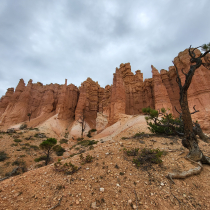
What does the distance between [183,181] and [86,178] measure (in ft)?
11.5

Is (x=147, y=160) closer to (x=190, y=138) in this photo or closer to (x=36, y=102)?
(x=190, y=138)

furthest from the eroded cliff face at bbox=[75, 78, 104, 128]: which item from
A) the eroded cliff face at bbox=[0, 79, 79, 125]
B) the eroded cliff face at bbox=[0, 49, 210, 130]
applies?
the eroded cliff face at bbox=[0, 79, 79, 125]

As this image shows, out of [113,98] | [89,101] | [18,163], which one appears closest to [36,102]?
[89,101]

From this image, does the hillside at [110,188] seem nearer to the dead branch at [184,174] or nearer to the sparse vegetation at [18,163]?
the dead branch at [184,174]

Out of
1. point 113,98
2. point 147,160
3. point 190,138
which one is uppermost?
point 113,98

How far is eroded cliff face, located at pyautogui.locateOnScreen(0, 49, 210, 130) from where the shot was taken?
17.9 metres

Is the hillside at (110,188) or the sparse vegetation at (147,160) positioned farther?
the sparse vegetation at (147,160)

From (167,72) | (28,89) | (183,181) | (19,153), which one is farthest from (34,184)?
(28,89)

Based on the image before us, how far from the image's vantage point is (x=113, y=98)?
82.7 feet

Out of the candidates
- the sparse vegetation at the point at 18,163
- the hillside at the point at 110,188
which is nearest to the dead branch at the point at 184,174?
the hillside at the point at 110,188

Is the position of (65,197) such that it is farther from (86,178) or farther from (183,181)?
(183,181)

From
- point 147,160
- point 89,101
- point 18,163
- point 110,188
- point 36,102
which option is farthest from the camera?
point 89,101

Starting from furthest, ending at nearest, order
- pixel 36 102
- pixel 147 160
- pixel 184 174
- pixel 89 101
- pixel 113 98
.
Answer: pixel 89 101 < pixel 36 102 < pixel 113 98 < pixel 147 160 < pixel 184 174

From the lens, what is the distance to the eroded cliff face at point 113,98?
17.9 m
